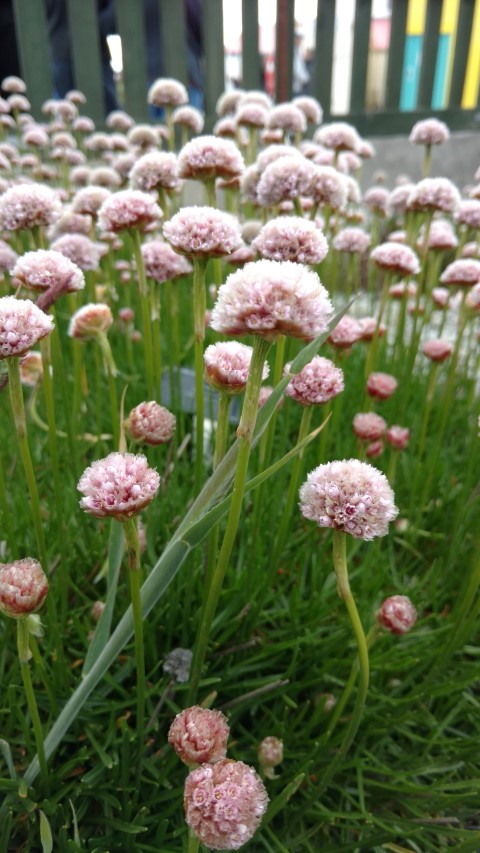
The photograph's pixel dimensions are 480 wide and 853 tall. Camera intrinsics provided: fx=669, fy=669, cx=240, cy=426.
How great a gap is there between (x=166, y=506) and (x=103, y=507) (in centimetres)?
55

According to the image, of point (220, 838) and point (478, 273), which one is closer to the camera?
point (220, 838)

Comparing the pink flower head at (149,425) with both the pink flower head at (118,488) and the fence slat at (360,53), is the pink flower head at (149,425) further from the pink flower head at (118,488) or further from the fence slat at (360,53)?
the fence slat at (360,53)

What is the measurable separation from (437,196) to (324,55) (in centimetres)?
395

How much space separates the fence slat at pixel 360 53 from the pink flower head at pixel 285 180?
4299 mm

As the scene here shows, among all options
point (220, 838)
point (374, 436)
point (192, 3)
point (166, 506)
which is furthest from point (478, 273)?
point (192, 3)

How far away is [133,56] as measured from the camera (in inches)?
166

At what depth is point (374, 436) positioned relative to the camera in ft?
3.80

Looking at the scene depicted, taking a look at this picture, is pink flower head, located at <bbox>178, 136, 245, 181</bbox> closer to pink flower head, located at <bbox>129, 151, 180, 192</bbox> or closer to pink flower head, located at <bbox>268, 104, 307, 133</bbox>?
pink flower head, located at <bbox>129, 151, 180, 192</bbox>

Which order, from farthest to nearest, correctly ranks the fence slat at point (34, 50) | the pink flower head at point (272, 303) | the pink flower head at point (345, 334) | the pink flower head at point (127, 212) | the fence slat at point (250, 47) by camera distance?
the fence slat at point (250, 47) < the fence slat at point (34, 50) < the pink flower head at point (345, 334) < the pink flower head at point (127, 212) < the pink flower head at point (272, 303)

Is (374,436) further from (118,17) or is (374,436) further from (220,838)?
(118,17)

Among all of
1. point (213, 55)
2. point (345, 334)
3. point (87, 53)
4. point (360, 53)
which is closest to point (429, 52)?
point (360, 53)

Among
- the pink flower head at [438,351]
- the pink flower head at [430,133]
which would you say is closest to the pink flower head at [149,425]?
the pink flower head at [438,351]

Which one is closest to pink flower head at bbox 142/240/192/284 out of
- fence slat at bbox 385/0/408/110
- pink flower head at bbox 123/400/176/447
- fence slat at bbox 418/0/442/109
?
pink flower head at bbox 123/400/176/447

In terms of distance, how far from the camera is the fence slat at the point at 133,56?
414cm
